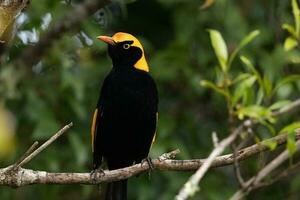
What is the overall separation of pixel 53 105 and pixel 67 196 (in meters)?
1.06

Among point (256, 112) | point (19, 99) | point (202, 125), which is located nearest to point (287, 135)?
point (256, 112)

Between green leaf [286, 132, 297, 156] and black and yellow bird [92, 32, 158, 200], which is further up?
green leaf [286, 132, 297, 156]

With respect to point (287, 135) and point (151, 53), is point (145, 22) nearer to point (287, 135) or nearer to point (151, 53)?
point (151, 53)

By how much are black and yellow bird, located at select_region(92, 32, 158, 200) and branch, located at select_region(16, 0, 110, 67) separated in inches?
12.7

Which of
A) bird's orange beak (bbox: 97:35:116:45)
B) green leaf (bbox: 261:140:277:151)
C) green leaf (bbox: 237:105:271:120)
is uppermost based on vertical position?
green leaf (bbox: 237:105:271:120)

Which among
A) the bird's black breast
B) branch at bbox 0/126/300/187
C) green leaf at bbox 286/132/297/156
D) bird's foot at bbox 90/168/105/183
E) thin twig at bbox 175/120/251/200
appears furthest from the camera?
the bird's black breast

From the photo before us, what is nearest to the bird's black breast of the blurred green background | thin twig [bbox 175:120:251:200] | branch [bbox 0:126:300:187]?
the blurred green background

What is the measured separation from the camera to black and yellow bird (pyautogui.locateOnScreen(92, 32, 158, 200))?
504 centimetres

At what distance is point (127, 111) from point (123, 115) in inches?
1.6

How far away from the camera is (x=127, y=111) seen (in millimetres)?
5047

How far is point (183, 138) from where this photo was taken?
235 inches

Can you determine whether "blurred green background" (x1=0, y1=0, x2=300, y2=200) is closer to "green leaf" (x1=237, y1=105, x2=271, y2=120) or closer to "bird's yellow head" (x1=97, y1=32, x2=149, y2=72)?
"bird's yellow head" (x1=97, y1=32, x2=149, y2=72)

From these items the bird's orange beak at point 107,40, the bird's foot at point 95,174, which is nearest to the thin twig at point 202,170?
the bird's foot at point 95,174

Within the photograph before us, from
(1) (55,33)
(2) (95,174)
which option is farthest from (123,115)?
(2) (95,174)
